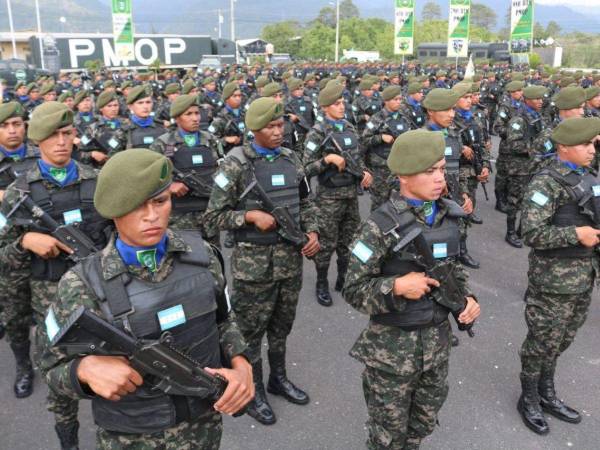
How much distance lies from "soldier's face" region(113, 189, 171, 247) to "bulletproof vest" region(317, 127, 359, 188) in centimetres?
368

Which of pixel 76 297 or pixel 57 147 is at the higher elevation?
pixel 57 147

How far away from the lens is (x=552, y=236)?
3482mm

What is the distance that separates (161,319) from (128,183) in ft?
1.79

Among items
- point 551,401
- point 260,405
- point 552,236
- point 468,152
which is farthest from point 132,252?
point 468,152

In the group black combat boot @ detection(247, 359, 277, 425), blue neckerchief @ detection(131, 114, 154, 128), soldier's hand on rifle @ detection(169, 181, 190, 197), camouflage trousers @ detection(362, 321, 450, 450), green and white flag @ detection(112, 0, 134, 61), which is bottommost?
black combat boot @ detection(247, 359, 277, 425)

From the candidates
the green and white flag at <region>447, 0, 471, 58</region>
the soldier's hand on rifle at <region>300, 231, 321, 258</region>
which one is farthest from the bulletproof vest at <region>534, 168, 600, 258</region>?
the green and white flag at <region>447, 0, 471, 58</region>

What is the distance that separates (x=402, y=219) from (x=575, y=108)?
3.95m

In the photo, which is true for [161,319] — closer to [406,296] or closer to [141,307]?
[141,307]

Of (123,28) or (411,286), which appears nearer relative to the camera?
(411,286)

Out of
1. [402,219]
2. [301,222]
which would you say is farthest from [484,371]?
[402,219]

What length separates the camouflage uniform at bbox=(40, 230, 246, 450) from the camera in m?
1.98

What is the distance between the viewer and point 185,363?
1971 mm

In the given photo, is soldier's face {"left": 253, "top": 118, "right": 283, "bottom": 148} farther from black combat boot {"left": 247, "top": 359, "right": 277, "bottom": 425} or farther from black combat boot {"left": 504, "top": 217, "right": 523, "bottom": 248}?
black combat boot {"left": 504, "top": 217, "right": 523, "bottom": 248}

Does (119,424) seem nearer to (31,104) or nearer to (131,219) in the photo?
(131,219)
